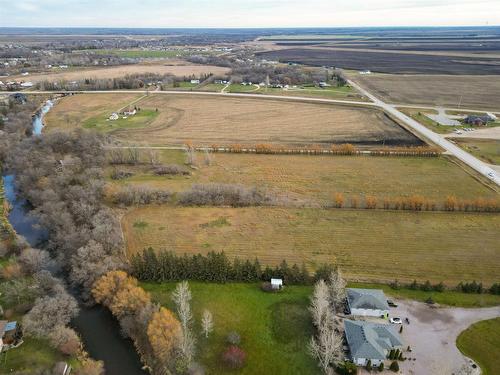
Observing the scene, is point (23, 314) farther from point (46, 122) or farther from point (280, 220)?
point (46, 122)

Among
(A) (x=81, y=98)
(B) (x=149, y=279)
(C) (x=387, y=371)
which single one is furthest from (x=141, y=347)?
(A) (x=81, y=98)

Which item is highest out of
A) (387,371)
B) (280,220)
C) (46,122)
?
(46,122)

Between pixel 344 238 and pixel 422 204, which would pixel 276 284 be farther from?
pixel 422 204

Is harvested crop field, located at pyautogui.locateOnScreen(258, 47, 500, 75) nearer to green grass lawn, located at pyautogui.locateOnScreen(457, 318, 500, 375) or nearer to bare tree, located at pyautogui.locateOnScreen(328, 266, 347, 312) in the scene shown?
green grass lawn, located at pyautogui.locateOnScreen(457, 318, 500, 375)

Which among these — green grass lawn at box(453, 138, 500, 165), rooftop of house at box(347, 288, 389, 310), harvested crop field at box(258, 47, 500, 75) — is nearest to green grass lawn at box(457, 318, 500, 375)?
rooftop of house at box(347, 288, 389, 310)

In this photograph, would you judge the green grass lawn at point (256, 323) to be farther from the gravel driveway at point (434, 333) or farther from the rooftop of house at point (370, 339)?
the gravel driveway at point (434, 333)

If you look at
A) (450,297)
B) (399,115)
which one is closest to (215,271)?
(450,297)

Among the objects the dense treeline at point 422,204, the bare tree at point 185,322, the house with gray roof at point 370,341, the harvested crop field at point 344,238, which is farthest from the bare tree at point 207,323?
the dense treeline at point 422,204
